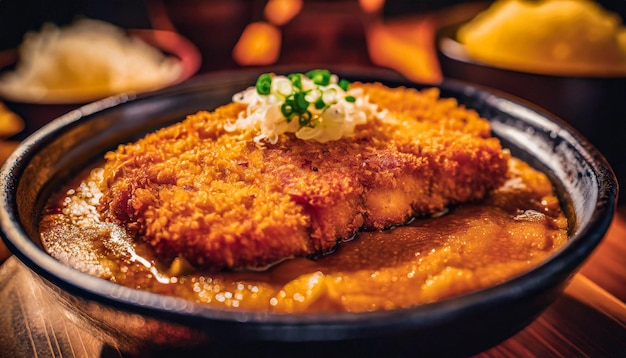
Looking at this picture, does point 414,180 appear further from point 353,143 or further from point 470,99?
point 470,99

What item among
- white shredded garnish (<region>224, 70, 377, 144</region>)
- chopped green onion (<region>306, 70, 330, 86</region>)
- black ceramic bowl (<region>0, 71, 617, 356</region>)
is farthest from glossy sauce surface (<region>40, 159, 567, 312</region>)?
chopped green onion (<region>306, 70, 330, 86</region>)

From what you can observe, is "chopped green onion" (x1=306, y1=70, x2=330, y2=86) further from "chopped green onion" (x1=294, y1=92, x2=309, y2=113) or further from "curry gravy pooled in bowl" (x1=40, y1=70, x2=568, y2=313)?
"chopped green onion" (x1=294, y1=92, x2=309, y2=113)

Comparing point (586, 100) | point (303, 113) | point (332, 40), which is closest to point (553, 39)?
point (586, 100)

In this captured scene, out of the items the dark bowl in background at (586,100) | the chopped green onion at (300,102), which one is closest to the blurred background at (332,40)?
the dark bowl in background at (586,100)

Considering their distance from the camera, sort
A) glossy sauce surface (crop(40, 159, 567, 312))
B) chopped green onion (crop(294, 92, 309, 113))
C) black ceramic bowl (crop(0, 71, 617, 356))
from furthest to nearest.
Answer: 1. chopped green onion (crop(294, 92, 309, 113))
2. glossy sauce surface (crop(40, 159, 567, 312))
3. black ceramic bowl (crop(0, 71, 617, 356))

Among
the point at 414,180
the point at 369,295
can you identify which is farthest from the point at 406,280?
the point at 414,180

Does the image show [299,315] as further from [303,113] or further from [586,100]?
[586,100]

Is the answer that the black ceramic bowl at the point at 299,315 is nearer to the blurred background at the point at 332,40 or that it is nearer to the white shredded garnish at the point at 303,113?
the white shredded garnish at the point at 303,113
